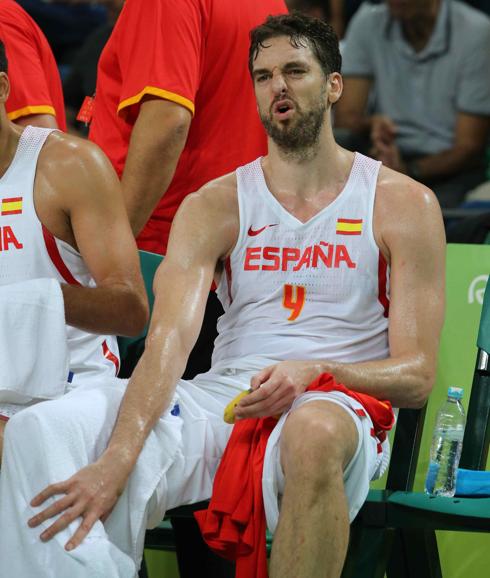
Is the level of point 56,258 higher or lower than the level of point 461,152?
lower

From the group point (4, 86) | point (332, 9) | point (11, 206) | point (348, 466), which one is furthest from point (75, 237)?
point (332, 9)

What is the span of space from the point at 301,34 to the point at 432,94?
2.53 m

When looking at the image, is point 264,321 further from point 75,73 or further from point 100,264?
point 75,73

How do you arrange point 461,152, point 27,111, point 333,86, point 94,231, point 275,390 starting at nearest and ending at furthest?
1. point 275,390
2. point 94,231
3. point 333,86
4. point 27,111
5. point 461,152

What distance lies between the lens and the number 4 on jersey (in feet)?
10.1

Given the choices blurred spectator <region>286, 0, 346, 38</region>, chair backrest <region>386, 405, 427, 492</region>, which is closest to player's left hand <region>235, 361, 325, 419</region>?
chair backrest <region>386, 405, 427, 492</region>

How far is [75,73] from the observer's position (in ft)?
21.0

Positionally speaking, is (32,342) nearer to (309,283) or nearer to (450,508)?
(309,283)

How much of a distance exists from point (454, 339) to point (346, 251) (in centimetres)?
69

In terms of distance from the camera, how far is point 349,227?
310cm

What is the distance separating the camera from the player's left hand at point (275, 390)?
2678mm

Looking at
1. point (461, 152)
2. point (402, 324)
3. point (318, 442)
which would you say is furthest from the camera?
point (461, 152)

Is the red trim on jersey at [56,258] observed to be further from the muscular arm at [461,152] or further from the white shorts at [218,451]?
the muscular arm at [461,152]

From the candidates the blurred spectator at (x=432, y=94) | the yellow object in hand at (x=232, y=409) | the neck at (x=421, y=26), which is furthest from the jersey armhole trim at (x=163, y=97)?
the neck at (x=421, y=26)
